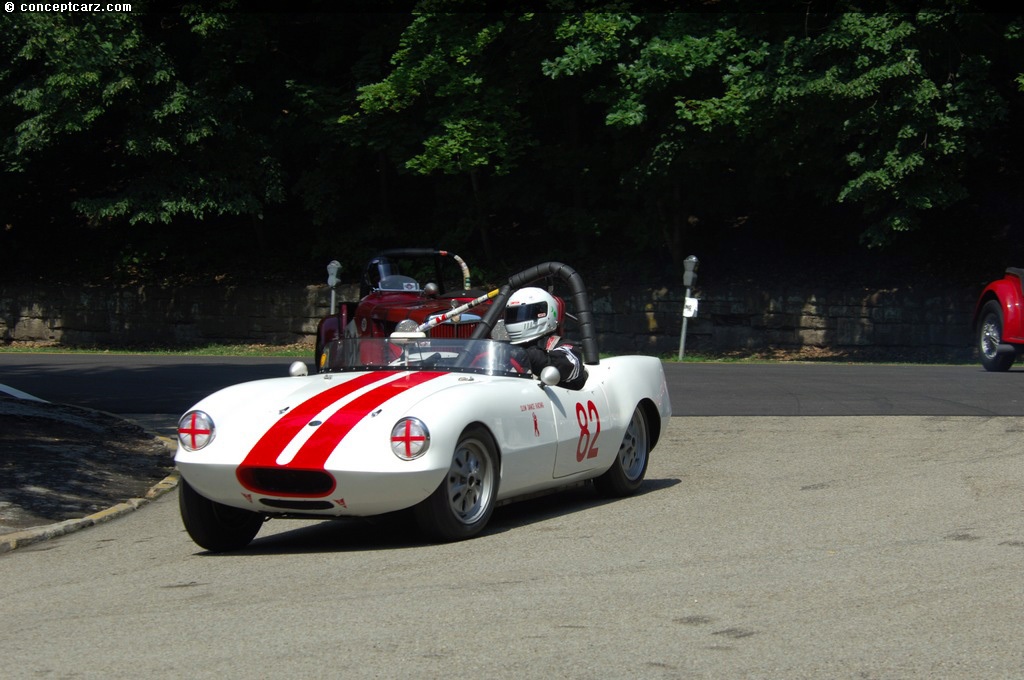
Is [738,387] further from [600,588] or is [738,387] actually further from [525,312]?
[600,588]

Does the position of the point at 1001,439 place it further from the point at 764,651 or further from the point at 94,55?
the point at 94,55

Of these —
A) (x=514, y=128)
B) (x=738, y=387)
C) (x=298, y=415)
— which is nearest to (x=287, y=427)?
(x=298, y=415)

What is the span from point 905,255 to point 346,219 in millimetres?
13851

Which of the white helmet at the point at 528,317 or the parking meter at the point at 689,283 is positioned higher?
the parking meter at the point at 689,283

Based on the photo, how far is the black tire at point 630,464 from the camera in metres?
9.34

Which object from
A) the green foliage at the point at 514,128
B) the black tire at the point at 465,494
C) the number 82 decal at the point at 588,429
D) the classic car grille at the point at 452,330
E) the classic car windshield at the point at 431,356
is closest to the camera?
the black tire at the point at 465,494

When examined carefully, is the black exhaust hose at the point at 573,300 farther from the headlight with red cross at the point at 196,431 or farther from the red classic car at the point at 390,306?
the red classic car at the point at 390,306

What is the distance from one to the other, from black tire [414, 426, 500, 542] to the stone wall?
71.5 ft

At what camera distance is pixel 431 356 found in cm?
852

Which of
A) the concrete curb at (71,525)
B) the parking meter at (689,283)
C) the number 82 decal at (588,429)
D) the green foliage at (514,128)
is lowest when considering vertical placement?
the concrete curb at (71,525)

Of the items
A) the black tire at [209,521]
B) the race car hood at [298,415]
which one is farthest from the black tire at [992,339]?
the black tire at [209,521]

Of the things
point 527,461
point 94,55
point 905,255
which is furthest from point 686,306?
point 527,461

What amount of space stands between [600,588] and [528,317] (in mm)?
3280

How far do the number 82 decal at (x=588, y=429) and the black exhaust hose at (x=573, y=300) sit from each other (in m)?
0.54
